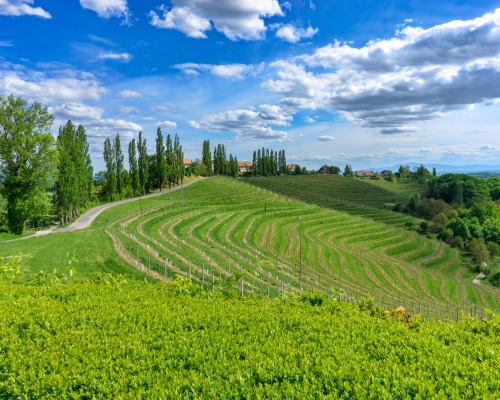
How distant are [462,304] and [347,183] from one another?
96112 millimetres

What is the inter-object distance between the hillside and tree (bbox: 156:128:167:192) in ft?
260

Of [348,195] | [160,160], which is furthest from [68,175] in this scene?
[348,195]

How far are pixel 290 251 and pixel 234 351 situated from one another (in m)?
44.6

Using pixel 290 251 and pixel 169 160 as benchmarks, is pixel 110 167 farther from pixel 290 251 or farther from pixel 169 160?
pixel 290 251

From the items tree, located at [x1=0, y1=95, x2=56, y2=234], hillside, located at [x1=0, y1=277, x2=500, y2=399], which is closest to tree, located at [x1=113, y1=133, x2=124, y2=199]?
tree, located at [x1=0, y1=95, x2=56, y2=234]

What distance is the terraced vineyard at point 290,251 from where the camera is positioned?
32.2 m

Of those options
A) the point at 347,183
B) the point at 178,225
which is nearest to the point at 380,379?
the point at 178,225

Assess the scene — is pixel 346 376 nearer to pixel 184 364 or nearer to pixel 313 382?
pixel 313 382

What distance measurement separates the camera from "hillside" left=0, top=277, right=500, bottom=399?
4.39 metres

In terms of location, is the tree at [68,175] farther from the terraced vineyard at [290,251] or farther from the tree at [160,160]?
the tree at [160,160]

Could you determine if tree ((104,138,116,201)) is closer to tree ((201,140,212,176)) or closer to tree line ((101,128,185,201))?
tree line ((101,128,185,201))

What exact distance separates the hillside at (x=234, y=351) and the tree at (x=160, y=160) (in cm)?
7913

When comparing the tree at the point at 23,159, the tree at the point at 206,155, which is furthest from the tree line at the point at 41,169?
the tree at the point at 206,155

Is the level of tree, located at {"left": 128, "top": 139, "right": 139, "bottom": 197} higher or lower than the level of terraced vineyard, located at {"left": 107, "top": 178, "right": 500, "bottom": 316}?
higher
